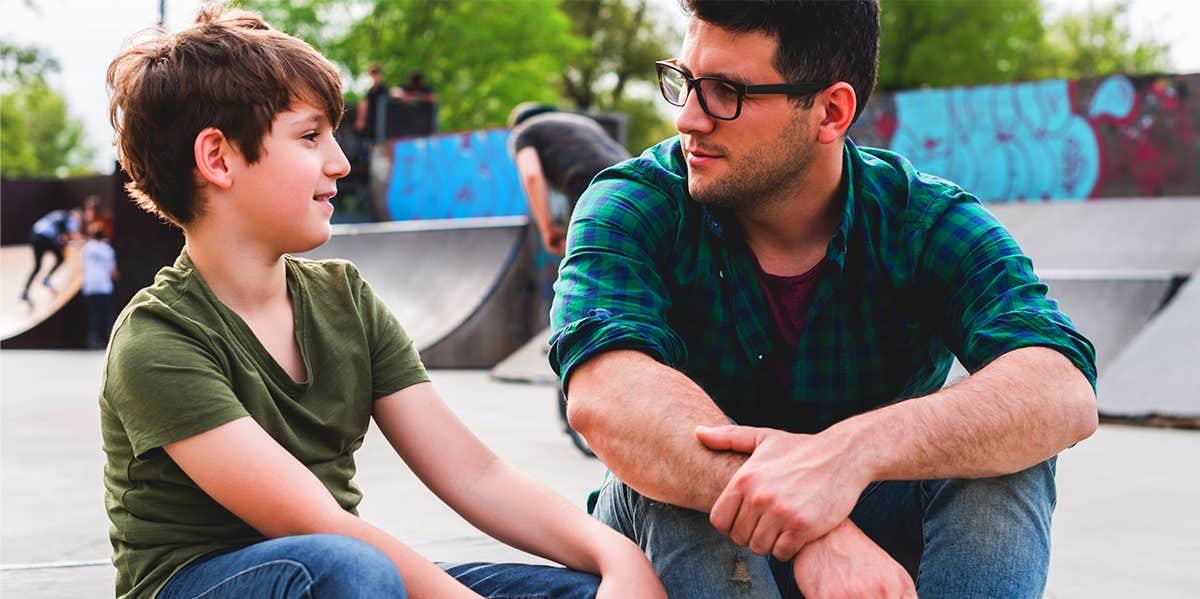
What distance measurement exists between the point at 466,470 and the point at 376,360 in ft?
0.84

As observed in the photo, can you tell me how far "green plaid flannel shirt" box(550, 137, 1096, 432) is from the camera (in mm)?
2148

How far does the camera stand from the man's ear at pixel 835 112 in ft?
7.44

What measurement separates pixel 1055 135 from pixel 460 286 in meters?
6.75

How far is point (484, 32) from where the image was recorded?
3628 cm


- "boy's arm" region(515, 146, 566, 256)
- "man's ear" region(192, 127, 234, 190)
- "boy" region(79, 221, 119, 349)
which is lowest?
"boy" region(79, 221, 119, 349)

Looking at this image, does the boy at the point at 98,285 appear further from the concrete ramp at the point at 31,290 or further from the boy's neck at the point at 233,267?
the boy's neck at the point at 233,267

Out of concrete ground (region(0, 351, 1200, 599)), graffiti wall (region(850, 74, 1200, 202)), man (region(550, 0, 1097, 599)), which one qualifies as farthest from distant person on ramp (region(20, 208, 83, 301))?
man (region(550, 0, 1097, 599))

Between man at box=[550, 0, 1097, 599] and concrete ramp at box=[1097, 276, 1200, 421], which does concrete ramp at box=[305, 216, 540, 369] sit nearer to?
concrete ramp at box=[1097, 276, 1200, 421]

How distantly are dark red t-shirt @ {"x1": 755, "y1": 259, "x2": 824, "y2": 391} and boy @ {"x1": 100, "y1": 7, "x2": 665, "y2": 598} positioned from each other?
50cm

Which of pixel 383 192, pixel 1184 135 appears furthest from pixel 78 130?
pixel 1184 135

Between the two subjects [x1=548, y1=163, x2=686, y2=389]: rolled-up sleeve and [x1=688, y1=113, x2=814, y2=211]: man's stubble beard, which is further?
[x1=688, y1=113, x2=814, y2=211]: man's stubble beard

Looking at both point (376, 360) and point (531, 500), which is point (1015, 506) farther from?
point (376, 360)

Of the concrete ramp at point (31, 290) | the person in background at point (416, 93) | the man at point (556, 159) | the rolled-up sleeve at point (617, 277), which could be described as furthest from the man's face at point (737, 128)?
the person in background at point (416, 93)

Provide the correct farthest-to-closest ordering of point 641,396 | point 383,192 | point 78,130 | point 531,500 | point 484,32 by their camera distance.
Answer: point 78,130, point 484,32, point 383,192, point 531,500, point 641,396
